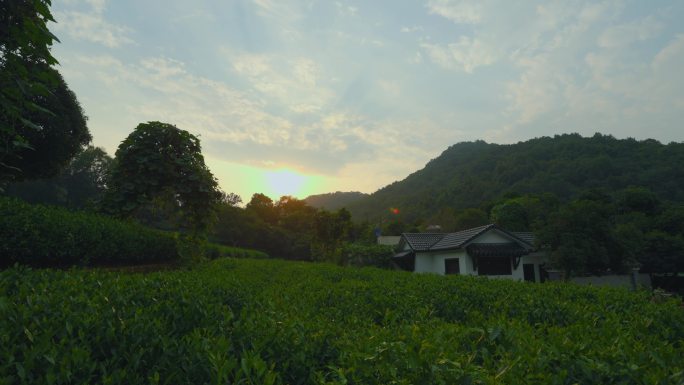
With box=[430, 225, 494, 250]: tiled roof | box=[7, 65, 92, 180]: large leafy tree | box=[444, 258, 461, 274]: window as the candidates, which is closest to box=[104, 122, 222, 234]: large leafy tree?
box=[7, 65, 92, 180]: large leafy tree

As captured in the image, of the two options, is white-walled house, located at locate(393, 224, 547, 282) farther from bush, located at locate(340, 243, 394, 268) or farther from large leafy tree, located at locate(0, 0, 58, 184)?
large leafy tree, located at locate(0, 0, 58, 184)

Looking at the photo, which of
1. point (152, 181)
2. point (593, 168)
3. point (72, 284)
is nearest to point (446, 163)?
point (593, 168)

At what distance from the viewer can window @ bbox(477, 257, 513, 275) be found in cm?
2569

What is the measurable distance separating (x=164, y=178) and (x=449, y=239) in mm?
22253

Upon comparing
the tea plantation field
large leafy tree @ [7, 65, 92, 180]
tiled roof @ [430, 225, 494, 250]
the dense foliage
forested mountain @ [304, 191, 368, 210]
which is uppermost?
forested mountain @ [304, 191, 368, 210]

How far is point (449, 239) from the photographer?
28.3 meters

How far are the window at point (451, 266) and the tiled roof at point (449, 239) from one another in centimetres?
111

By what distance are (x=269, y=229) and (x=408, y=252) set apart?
105ft

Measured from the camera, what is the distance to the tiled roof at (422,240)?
2955 cm

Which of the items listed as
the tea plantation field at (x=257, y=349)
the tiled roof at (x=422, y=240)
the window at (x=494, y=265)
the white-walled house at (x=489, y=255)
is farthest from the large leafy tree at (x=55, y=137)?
the window at (x=494, y=265)

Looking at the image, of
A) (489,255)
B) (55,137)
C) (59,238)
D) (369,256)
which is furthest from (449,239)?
(59,238)

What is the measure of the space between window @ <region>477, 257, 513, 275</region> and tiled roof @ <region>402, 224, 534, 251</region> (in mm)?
1736

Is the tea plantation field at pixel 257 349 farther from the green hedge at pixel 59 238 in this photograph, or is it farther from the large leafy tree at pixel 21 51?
the green hedge at pixel 59 238

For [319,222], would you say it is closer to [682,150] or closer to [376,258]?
[376,258]
